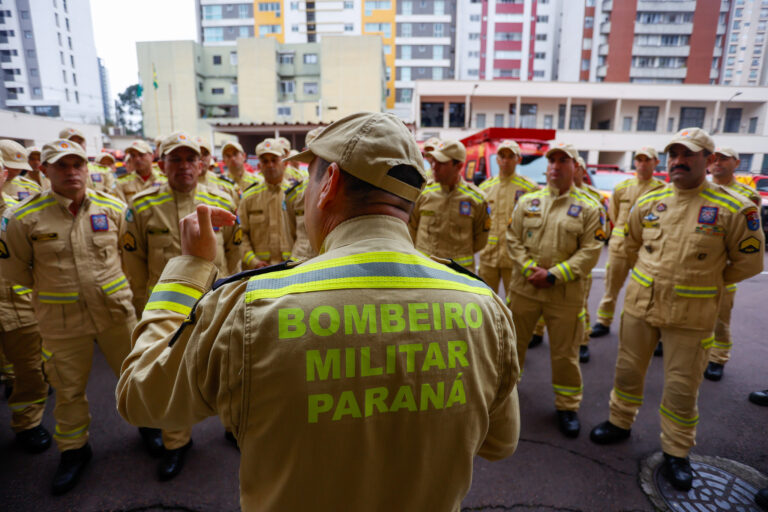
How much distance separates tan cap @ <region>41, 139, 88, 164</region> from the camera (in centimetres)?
289

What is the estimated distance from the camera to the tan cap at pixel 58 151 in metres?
Answer: 2.89

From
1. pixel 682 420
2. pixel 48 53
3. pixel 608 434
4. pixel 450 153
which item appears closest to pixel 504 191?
pixel 450 153

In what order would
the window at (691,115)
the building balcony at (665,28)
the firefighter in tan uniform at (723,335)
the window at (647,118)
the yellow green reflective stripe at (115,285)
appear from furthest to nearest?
the building balcony at (665,28)
the window at (647,118)
the window at (691,115)
the firefighter in tan uniform at (723,335)
the yellow green reflective stripe at (115,285)

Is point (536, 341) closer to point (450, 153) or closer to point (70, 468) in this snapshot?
point (450, 153)

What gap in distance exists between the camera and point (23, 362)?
338 centimetres

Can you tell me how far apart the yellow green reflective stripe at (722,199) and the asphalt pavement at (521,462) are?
1.84 metres

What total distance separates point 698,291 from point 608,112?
132 feet

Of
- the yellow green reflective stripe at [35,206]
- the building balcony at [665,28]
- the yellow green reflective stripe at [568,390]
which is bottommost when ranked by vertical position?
the yellow green reflective stripe at [568,390]

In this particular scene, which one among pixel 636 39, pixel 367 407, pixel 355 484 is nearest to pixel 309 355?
pixel 367 407

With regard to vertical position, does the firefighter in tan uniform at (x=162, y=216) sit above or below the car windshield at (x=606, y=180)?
above

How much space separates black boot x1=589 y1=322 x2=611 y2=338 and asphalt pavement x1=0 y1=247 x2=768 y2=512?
3.74 feet

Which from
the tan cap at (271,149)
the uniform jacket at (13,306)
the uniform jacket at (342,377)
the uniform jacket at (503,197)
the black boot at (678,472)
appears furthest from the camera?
the uniform jacket at (503,197)

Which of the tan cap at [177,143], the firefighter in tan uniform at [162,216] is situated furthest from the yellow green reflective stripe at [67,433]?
the tan cap at [177,143]

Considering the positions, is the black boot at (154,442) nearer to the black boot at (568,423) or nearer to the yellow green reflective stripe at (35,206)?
the yellow green reflective stripe at (35,206)
